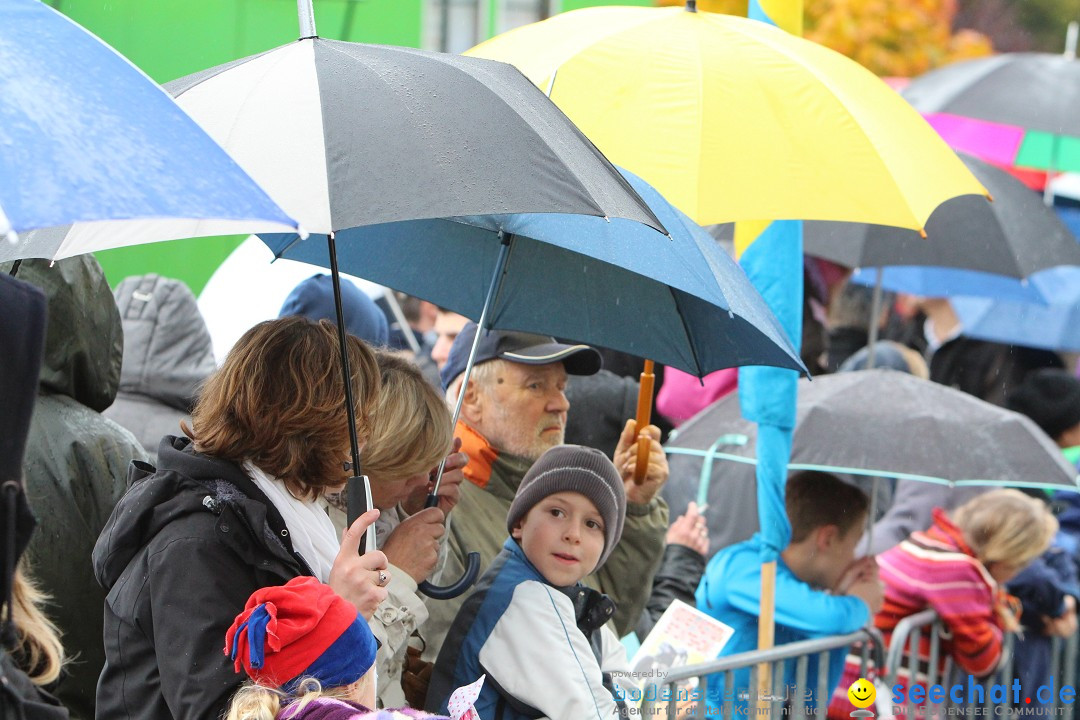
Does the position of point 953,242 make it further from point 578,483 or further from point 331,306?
point 578,483

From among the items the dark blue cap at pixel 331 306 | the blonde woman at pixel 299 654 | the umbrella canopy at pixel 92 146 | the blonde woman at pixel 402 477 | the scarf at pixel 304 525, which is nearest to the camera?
the umbrella canopy at pixel 92 146

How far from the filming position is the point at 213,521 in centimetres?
271

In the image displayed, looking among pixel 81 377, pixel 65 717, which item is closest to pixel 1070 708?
pixel 81 377

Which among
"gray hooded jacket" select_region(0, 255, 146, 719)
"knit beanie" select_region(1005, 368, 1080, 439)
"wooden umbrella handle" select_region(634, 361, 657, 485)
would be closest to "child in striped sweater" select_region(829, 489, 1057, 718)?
"knit beanie" select_region(1005, 368, 1080, 439)

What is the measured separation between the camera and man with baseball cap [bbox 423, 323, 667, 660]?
4375 millimetres

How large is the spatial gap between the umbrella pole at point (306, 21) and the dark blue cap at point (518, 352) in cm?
160

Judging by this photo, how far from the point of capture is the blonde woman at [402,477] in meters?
3.23

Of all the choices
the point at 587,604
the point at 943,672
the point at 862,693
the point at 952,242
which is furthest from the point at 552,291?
the point at 943,672

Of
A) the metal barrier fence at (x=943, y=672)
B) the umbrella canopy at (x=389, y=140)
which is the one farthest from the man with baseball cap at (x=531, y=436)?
the metal barrier fence at (x=943, y=672)

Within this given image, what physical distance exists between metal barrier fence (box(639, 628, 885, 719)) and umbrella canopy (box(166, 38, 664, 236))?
6.78 ft

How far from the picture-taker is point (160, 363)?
470 cm

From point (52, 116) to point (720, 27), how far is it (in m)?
2.58

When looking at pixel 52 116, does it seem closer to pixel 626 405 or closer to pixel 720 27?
pixel 720 27

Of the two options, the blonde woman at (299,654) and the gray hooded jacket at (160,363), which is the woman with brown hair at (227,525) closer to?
the blonde woman at (299,654)
